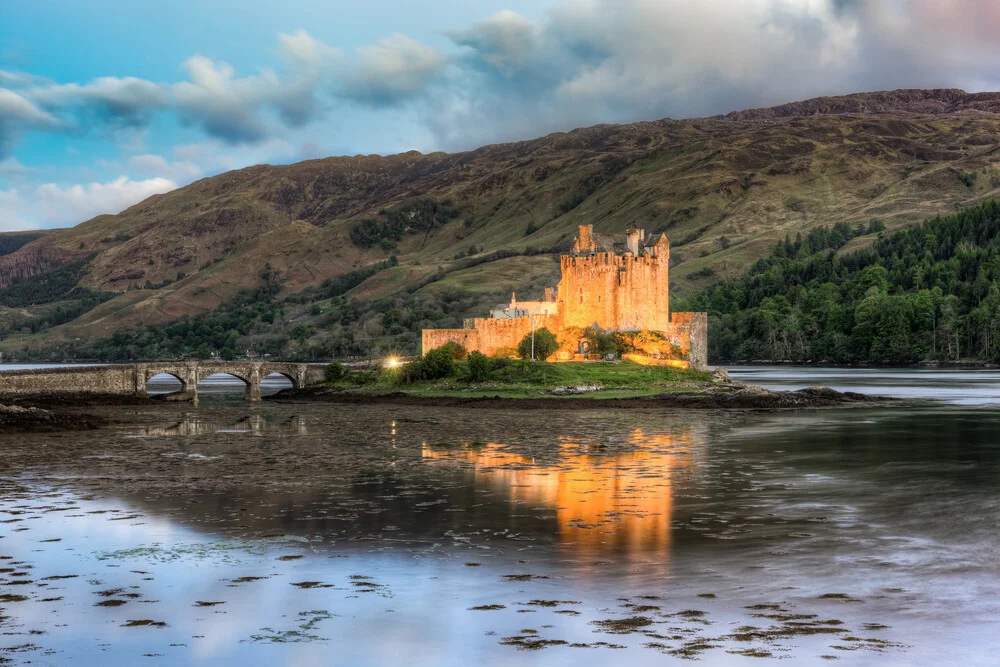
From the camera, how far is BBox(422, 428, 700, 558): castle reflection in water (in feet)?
85.3

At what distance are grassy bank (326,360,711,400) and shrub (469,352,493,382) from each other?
194 mm

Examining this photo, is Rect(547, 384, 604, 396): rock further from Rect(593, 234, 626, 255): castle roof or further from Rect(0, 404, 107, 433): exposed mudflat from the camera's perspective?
Rect(0, 404, 107, 433): exposed mudflat

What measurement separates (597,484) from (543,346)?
190 ft

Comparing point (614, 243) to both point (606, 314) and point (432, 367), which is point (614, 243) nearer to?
point (606, 314)

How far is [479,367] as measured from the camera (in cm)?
8994

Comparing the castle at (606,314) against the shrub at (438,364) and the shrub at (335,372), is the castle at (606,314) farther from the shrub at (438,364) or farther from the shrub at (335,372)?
the shrub at (335,372)

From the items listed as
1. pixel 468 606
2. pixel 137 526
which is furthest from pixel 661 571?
pixel 137 526

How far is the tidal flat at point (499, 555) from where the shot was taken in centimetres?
1695

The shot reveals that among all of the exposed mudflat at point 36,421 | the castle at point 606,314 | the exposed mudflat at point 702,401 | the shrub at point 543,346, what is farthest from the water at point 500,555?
the castle at point 606,314

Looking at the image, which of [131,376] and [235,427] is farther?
[131,376]

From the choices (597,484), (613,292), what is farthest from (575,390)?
(597,484)

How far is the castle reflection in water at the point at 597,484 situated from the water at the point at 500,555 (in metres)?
0.15

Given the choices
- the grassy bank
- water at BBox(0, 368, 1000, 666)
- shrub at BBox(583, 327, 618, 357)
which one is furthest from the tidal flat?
shrub at BBox(583, 327, 618, 357)

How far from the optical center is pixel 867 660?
15672 millimetres
